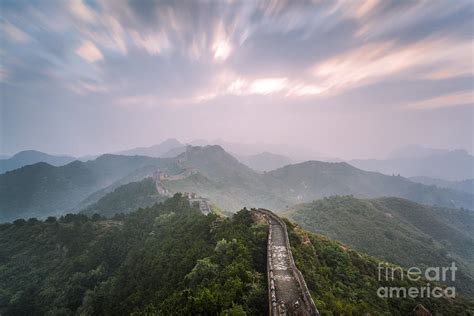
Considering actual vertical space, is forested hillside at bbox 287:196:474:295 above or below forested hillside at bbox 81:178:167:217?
below

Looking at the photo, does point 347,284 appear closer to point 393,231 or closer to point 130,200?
point 393,231

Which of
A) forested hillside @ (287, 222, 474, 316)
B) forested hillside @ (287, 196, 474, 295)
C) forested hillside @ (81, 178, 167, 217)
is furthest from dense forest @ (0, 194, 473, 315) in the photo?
forested hillside @ (287, 196, 474, 295)

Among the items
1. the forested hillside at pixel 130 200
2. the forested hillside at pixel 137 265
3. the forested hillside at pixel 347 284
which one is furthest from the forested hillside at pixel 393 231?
the forested hillside at pixel 130 200

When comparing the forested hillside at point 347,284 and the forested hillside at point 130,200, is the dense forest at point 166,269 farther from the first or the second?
the forested hillside at point 130,200

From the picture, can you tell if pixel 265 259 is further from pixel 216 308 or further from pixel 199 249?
pixel 199 249

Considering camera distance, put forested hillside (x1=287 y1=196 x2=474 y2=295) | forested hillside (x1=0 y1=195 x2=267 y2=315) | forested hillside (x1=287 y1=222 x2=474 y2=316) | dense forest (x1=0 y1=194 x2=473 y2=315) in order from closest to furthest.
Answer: forested hillside (x1=0 y1=195 x2=267 y2=315), dense forest (x1=0 y1=194 x2=473 y2=315), forested hillside (x1=287 y1=222 x2=474 y2=316), forested hillside (x1=287 y1=196 x2=474 y2=295)

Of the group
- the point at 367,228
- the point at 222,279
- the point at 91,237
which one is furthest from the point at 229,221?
the point at 367,228

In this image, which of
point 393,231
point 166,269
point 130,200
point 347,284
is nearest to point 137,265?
point 166,269

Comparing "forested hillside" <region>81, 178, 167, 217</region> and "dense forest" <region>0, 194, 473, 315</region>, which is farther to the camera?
"forested hillside" <region>81, 178, 167, 217</region>

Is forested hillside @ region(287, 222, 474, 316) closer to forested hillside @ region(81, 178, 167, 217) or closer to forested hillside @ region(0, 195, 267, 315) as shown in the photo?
forested hillside @ region(0, 195, 267, 315)
